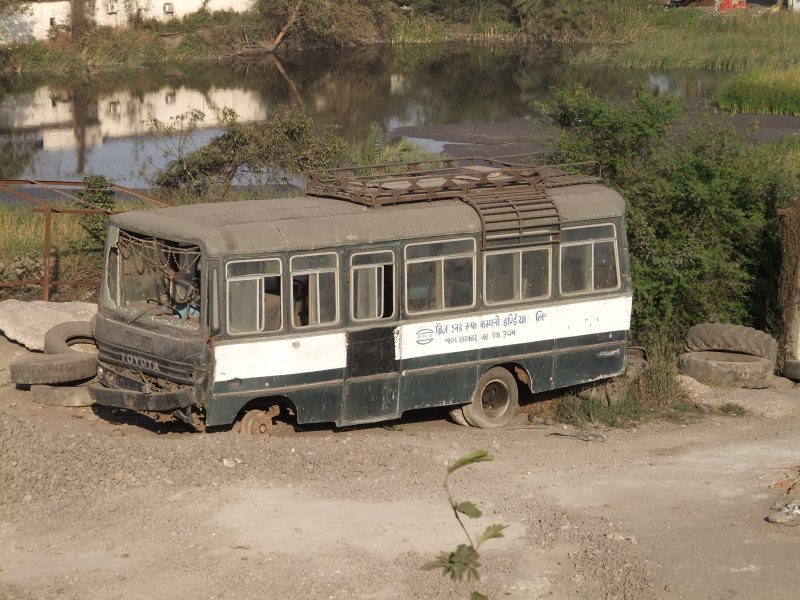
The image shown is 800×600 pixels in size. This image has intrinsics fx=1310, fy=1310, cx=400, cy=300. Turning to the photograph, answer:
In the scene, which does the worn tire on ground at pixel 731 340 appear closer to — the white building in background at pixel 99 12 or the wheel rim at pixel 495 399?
the wheel rim at pixel 495 399

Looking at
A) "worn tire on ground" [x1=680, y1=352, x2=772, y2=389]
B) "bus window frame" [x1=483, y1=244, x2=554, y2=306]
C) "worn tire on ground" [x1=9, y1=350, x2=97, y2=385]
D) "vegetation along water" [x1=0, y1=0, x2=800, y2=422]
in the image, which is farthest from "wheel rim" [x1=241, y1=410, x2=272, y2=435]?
"worn tire on ground" [x1=680, y1=352, x2=772, y2=389]

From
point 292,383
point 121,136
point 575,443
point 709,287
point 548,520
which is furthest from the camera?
point 121,136

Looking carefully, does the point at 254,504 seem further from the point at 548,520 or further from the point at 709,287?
the point at 709,287

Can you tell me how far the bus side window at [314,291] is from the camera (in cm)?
1285

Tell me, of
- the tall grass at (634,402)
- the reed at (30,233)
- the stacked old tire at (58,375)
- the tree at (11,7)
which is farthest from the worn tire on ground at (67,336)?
the tree at (11,7)

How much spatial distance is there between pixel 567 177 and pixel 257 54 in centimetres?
4908

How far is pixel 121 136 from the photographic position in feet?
129

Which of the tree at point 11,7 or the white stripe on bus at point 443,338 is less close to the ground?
the tree at point 11,7

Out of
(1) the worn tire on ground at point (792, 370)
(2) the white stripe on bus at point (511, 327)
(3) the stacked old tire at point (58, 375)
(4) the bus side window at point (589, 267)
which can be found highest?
(4) the bus side window at point (589, 267)

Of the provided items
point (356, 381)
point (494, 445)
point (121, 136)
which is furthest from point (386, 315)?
point (121, 136)

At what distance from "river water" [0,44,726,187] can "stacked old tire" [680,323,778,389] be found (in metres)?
15.7

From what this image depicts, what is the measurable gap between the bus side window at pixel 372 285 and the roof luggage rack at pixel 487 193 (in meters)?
0.68

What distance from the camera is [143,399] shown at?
41.7ft

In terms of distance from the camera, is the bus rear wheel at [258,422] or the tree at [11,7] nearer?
the bus rear wheel at [258,422]
